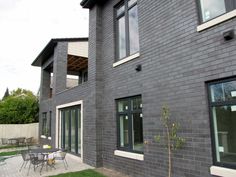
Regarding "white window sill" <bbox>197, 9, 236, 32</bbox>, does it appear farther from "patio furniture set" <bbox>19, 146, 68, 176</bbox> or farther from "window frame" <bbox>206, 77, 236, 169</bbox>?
"patio furniture set" <bbox>19, 146, 68, 176</bbox>

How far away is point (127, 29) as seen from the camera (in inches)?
306

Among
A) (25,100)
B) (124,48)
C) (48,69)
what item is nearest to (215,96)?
(124,48)

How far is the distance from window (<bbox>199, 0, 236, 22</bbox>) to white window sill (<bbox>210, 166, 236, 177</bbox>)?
3.27 meters

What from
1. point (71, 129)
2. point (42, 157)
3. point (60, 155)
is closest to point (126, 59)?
point (60, 155)

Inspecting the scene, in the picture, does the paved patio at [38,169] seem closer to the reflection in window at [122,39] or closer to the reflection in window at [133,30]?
the reflection in window at [122,39]

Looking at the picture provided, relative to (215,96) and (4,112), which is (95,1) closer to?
(215,96)

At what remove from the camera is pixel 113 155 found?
25.3ft

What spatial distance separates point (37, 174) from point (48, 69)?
11.8 meters

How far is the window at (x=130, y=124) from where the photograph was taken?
6.75m

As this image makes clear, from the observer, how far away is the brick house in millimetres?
4438

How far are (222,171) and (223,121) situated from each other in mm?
994

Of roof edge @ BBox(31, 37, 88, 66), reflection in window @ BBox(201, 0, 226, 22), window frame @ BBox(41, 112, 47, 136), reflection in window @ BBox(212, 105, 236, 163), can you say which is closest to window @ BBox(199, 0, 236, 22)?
reflection in window @ BBox(201, 0, 226, 22)

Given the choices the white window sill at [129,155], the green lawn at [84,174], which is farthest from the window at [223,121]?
the green lawn at [84,174]

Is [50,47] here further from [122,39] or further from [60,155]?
[60,155]
